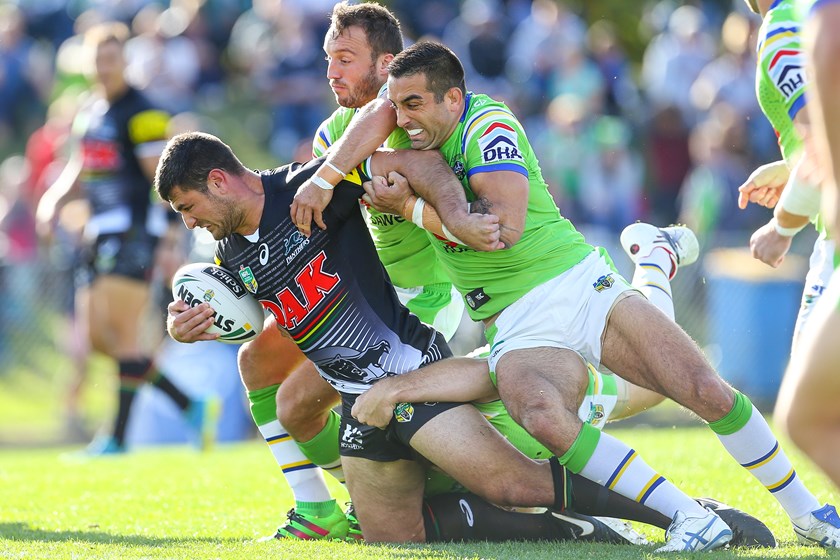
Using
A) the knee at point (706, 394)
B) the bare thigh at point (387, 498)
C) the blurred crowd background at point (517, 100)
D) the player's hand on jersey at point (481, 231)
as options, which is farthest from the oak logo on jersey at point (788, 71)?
the blurred crowd background at point (517, 100)

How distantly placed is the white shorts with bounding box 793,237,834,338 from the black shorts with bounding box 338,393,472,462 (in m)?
1.67

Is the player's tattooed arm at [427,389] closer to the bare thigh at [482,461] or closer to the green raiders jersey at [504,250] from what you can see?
the bare thigh at [482,461]

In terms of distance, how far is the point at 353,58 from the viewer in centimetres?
627

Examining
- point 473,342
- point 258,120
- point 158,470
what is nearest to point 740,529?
point 158,470

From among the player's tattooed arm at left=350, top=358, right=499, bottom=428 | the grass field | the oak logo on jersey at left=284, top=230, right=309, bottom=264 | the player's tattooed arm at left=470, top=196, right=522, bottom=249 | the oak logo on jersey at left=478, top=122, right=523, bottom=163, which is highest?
the oak logo on jersey at left=478, top=122, right=523, bottom=163

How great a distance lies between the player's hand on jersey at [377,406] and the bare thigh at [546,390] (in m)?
0.51

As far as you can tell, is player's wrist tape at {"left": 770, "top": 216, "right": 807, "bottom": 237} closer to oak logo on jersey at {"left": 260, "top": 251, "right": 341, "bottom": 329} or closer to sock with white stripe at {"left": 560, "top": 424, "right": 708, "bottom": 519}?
sock with white stripe at {"left": 560, "top": 424, "right": 708, "bottom": 519}

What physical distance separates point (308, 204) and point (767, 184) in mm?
2306

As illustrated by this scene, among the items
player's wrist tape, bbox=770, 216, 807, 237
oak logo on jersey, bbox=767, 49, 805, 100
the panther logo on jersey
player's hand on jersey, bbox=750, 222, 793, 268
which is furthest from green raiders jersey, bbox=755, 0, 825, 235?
the panther logo on jersey

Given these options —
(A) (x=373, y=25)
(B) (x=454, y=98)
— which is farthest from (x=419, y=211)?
(A) (x=373, y=25)

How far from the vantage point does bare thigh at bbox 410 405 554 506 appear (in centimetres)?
552

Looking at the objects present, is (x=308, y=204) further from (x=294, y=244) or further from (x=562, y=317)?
(x=562, y=317)

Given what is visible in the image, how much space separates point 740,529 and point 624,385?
1168 mm

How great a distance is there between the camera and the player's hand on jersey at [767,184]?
6.16 m
